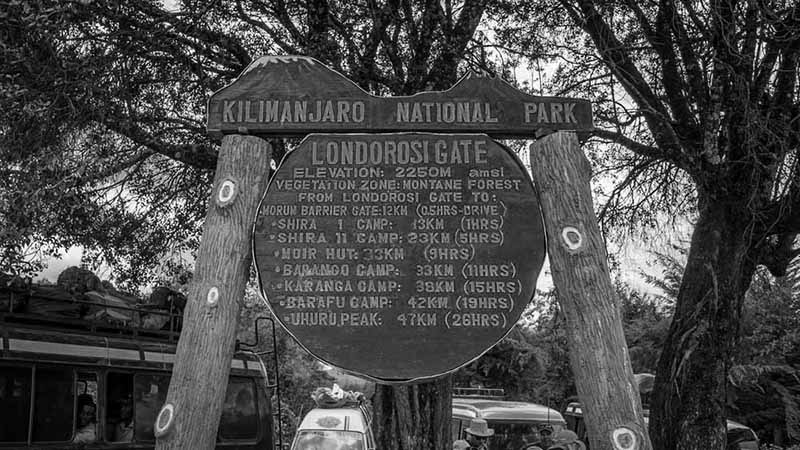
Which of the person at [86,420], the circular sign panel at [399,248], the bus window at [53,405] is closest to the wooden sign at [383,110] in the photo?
the circular sign panel at [399,248]

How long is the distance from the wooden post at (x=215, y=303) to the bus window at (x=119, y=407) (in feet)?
12.1

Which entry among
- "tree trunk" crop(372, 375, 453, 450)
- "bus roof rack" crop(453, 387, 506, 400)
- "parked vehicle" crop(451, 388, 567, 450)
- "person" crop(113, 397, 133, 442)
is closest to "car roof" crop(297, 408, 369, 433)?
"tree trunk" crop(372, 375, 453, 450)

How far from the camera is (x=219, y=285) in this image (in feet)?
13.9

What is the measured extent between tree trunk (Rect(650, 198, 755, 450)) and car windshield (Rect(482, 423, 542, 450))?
413cm

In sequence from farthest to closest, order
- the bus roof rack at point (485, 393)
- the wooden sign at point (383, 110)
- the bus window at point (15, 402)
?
the bus roof rack at point (485, 393) < the bus window at point (15, 402) < the wooden sign at point (383, 110)

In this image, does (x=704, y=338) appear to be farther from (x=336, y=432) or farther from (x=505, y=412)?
(x=505, y=412)

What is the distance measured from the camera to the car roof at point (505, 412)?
12.1 metres

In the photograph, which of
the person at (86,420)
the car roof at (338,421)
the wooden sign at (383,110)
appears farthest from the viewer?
the car roof at (338,421)

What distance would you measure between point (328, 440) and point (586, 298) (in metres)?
4.36

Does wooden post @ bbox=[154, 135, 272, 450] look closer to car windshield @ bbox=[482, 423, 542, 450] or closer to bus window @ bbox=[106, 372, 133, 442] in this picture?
bus window @ bbox=[106, 372, 133, 442]

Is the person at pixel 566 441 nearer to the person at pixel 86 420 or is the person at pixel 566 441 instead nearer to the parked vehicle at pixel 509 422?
A: the person at pixel 86 420

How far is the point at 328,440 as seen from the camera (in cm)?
774

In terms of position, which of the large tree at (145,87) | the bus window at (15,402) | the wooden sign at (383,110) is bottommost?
the bus window at (15,402)

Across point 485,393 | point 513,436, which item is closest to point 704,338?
point 513,436
